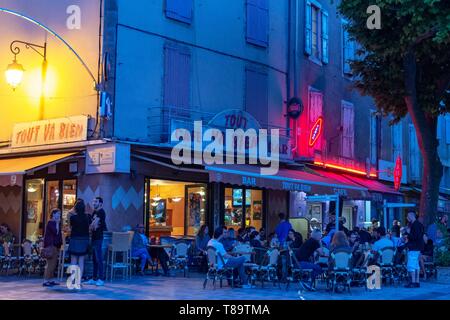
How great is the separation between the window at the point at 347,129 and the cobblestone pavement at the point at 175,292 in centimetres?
1024

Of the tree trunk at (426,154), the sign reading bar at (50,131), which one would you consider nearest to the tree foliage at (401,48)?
the tree trunk at (426,154)

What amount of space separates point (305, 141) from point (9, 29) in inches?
389

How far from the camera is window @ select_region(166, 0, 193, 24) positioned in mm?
16766

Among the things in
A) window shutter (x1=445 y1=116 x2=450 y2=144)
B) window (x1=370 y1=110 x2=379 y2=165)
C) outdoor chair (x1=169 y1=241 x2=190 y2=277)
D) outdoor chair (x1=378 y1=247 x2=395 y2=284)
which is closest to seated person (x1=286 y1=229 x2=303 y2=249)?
outdoor chair (x1=378 y1=247 x2=395 y2=284)

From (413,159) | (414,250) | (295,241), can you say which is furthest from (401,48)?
(413,159)

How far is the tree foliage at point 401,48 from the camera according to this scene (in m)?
14.8

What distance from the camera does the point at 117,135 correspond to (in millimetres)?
15266

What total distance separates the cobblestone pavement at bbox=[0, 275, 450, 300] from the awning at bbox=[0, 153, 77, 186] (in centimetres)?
246

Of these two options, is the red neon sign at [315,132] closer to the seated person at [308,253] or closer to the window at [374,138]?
the window at [374,138]

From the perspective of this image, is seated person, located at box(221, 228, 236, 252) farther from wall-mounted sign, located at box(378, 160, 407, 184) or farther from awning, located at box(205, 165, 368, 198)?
wall-mounted sign, located at box(378, 160, 407, 184)

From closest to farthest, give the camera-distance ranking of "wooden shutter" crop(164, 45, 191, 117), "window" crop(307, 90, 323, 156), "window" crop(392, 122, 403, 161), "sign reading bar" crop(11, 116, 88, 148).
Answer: "sign reading bar" crop(11, 116, 88, 148) → "wooden shutter" crop(164, 45, 191, 117) → "window" crop(307, 90, 323, 156) → "window" crop(392, 122, 403, 161)

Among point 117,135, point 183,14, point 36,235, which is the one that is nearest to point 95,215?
point 117,135
